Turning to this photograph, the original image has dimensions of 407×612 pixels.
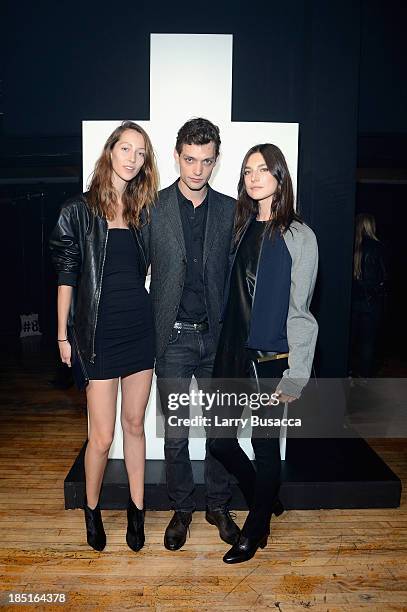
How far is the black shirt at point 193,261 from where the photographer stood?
2357 millimetres

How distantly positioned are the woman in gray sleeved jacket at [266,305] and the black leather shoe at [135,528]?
358mm

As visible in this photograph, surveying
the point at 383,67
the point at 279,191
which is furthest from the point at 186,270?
the point at 383,67

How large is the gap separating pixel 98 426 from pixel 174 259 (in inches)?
27.8

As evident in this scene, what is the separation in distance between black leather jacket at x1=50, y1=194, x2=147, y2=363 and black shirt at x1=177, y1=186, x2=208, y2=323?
33 cm

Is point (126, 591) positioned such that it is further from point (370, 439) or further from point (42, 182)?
point (42, 182)

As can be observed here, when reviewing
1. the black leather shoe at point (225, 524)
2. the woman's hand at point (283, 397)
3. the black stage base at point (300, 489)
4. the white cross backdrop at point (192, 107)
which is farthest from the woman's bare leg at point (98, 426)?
the white cross backdrop at point (192, 107)

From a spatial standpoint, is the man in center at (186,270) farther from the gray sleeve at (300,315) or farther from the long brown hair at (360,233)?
the long brown hair at (360,233)

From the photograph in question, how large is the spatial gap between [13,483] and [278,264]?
1913 mm

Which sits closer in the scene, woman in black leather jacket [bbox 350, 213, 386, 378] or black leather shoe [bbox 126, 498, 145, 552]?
black leather shoe [bbox 126, 498, 145, 552]

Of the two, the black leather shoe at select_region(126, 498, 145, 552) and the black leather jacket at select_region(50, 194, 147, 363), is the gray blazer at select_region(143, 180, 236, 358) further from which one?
the black leather shoe at select_region(126, 498, 145, 552)

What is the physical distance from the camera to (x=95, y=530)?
8.08 feet

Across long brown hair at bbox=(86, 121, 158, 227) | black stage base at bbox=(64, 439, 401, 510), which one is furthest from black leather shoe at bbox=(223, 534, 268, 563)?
long brown hair at bbox=(86, 121, 158, 227)

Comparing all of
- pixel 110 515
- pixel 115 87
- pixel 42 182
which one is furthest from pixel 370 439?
pixel 42 182

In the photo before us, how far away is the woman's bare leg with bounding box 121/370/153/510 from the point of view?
2.38 metres
